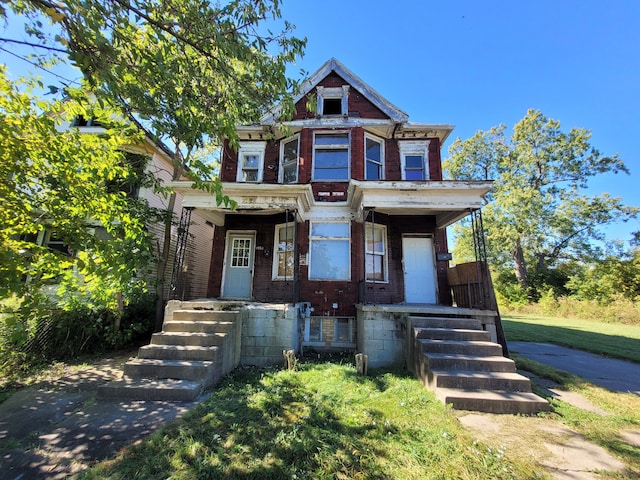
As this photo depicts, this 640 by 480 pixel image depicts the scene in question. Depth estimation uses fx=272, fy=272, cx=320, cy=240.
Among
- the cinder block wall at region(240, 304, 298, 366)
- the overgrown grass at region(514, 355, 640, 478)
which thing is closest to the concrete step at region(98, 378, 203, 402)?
the cinder block wall at region(240, 304, 298, 366)

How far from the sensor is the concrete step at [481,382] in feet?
14.0

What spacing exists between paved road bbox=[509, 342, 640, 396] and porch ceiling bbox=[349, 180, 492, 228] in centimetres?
423

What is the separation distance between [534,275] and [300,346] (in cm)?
2462

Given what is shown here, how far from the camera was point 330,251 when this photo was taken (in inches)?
338

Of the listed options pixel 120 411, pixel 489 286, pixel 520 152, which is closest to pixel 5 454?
pixel 120 411

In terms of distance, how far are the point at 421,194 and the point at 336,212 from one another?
262 centimetres

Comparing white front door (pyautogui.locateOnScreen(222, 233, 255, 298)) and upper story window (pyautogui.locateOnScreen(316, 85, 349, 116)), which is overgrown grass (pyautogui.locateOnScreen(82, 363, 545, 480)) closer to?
white front door (pyautogui.locateOnScreen(222, 233, 255, 298))

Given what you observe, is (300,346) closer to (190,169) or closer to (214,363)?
(214,363)

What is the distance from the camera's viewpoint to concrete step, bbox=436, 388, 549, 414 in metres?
3.88

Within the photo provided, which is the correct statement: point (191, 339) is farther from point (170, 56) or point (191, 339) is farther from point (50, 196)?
point (170, 56)

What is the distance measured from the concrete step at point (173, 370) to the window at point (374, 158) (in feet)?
23.7

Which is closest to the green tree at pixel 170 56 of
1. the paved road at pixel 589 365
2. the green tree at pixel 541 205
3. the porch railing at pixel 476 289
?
the porch railing at pixel 476 289

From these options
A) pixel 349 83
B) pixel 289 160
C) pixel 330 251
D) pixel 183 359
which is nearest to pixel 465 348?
pixel 330 251

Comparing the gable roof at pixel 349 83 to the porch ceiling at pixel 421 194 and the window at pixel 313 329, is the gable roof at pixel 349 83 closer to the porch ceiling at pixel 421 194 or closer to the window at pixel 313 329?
the porch ceiling at pixel 421 194
